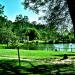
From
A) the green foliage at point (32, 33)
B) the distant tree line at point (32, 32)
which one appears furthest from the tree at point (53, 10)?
the green foliage at point (32, 33)

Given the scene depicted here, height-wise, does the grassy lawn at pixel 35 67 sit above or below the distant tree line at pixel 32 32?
below

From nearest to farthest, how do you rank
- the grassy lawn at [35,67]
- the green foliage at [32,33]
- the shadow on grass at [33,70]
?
the shadow on grass at [33,70]
the grassy lawn at [35,67]
the green foliage at [32,33]

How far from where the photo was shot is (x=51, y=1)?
60.8 ft

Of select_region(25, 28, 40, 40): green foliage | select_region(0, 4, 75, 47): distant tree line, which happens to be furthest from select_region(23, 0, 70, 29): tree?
select_region(25, 28, 40, 40): green foliage

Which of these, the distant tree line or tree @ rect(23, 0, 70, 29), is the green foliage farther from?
tree @ rect(23, 0, 70, 29)

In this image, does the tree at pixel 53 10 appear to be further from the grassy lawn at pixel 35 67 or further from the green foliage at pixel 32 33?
the green foliage at pixel 32 33

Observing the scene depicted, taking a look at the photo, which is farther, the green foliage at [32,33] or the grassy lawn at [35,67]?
the green foliage at [32,33]

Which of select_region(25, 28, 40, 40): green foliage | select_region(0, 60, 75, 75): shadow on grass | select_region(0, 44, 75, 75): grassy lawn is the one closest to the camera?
select_region(0, 60, 75, 75): shadow on grass

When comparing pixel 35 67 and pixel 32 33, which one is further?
pixel 32 33

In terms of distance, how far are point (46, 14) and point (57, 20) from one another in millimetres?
1442

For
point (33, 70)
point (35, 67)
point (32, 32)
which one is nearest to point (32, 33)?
point (32, 32)

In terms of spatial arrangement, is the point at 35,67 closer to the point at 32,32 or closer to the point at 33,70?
the point at 33,70

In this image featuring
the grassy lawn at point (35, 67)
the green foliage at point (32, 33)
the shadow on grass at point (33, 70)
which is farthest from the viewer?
the green foliage at point (32, 33)

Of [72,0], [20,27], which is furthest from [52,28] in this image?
[20,27]
